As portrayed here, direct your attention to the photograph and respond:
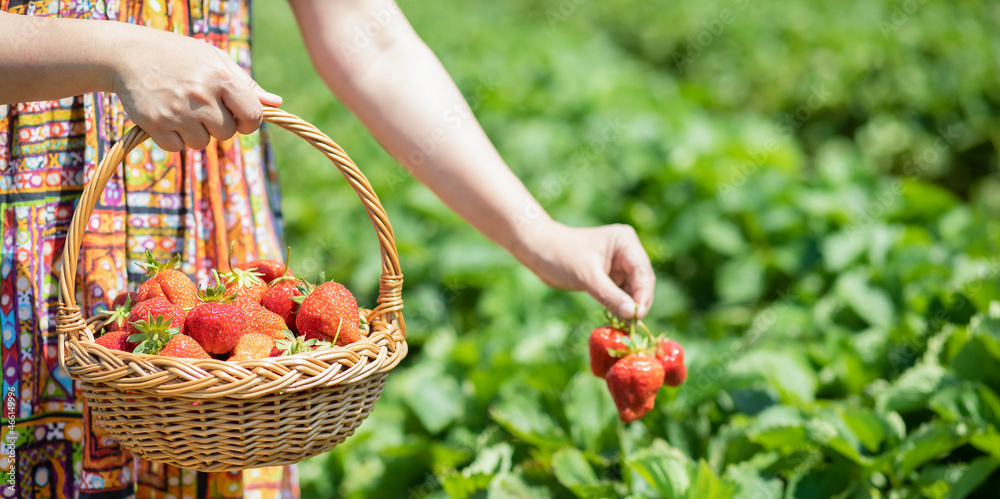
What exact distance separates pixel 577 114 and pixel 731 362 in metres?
2.79

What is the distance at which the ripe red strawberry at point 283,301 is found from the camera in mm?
1247

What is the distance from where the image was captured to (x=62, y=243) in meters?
1.27

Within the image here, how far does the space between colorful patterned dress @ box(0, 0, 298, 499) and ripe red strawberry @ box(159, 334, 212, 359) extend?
0.93ft

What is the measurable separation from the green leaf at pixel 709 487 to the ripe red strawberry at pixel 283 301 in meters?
0.94

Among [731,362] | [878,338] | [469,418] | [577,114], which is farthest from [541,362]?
[577,114]

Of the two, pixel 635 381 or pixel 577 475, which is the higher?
pixel 635 381

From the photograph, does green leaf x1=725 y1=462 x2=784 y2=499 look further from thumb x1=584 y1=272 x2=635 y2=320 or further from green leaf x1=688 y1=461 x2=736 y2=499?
thumb x1=584 y1=272 x2=635 y2=320

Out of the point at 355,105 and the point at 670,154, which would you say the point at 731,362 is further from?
the point at 670,154

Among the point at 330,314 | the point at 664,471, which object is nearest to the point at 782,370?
the point at 664,471

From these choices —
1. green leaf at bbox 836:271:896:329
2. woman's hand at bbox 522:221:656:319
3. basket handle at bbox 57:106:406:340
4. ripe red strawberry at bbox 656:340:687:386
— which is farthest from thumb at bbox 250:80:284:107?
green leaf at bbox 836:271:896:329

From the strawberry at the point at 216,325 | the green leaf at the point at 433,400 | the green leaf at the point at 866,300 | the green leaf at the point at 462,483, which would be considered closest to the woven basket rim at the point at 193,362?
the strawberry at the point at 216,325

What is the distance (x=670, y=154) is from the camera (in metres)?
3.93

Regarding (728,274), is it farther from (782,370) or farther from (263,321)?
(263,321)

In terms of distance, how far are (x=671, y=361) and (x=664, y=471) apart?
37 centimetres
